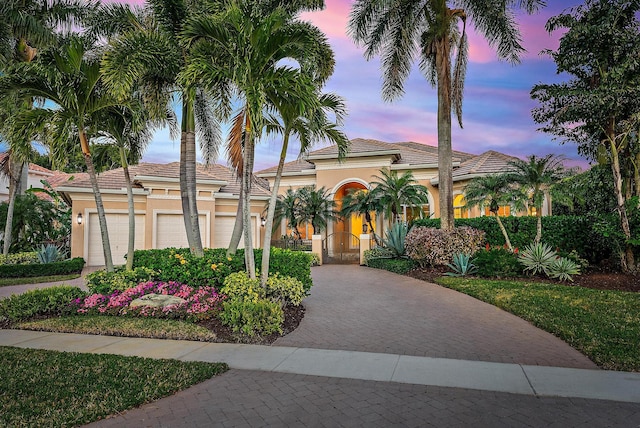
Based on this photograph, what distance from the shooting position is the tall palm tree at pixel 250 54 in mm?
7102

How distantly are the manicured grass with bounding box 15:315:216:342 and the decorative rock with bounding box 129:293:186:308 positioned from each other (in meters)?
0.42

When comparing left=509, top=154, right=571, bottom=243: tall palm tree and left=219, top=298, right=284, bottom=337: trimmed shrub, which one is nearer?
left=219, top=298, right=284, bottom=337: trimmed shrub

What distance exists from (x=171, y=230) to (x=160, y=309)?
486 inches

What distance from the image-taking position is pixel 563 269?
1116 cm

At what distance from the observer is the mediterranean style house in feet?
60.6

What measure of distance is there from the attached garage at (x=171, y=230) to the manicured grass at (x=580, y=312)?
12.9 m

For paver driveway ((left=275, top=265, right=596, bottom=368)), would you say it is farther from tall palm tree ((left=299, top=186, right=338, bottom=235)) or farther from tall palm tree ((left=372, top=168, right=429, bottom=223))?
tall palm tree ((left=299, top=186, right=338, bottom=235))

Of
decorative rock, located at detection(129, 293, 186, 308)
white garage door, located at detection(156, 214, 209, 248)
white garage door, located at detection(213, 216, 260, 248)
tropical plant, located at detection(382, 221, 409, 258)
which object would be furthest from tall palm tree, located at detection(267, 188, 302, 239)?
decorative rock, located at detection(129, 293, 186, 308)

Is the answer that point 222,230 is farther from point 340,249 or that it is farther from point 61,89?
point 61,89

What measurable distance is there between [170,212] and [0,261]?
7.35 metres

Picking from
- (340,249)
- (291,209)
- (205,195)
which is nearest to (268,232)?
(291,209)

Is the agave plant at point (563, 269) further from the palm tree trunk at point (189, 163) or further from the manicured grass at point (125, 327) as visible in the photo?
the palm tree trunk at point (189, 163)

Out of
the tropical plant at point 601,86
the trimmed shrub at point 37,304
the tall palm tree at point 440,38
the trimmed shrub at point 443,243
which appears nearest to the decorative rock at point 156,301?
the trimmed shrub at point 37,304

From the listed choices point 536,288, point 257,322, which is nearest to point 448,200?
point 536,288
